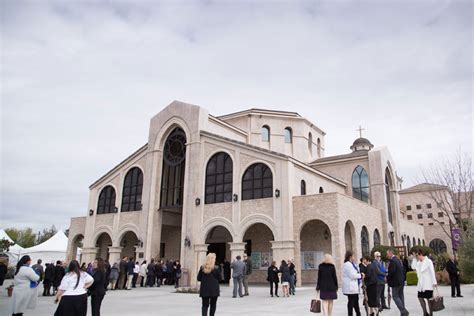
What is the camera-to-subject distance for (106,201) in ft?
104

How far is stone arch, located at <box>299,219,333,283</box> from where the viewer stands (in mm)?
24312

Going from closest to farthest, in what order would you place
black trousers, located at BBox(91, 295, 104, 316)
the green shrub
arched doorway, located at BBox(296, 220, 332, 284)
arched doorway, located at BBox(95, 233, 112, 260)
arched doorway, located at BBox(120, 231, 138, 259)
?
black trousers, located at BBox(91, 295, 104, 316) → the green shrub → arched doorway, located at BBox(296, 220, 332, 284) → arched doorway, located at BBox(120, 231, 138, 259) → arched doorway, located at BBox(95, 233, 112, 260)

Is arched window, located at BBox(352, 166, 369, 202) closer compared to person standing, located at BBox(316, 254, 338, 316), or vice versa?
person standing, located at BBox(316, 254, 338, 316)

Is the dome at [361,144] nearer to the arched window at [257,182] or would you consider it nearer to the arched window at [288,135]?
the arched window at [288,135]

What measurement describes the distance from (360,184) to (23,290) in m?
27.6

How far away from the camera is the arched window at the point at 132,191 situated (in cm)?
2986

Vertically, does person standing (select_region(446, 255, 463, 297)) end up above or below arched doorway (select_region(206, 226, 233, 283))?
below

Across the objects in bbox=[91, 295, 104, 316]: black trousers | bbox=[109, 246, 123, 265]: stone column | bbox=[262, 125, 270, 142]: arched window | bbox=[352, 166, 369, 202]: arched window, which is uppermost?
bbox=[262, 125, 270, 142]: arched window

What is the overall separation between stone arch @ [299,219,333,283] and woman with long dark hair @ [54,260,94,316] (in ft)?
61.5

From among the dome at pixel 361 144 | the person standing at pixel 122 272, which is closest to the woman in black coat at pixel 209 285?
the person standing at pixel 122 272

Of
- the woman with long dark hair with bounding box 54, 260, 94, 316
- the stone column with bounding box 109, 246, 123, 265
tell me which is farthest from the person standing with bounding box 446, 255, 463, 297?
the stone column with bounding box 109, 246, 123, 265

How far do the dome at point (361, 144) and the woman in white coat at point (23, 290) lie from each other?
108 feet

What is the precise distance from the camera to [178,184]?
28844mm

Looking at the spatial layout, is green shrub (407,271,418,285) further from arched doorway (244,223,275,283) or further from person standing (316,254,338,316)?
person standing (316,254,338,316)
